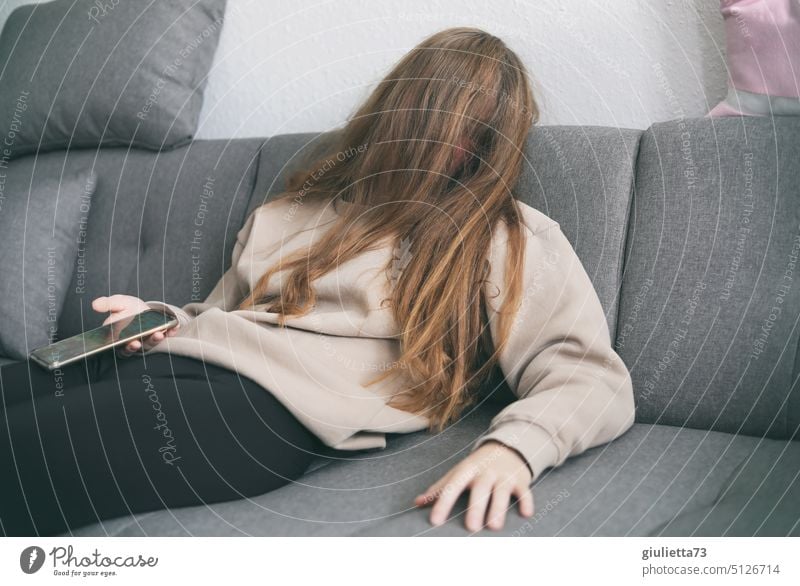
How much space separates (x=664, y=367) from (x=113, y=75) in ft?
3.01

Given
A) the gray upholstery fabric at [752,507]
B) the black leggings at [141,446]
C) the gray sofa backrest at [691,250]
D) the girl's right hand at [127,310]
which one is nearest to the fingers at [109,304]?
the girl's right hand at [127,310]

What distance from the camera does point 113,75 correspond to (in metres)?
1.07

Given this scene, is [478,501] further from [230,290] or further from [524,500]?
[230,290]

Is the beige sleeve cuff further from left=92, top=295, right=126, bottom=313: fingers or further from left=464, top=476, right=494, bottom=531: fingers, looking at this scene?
left=92, top=295, right=126, bottom=313: fingers

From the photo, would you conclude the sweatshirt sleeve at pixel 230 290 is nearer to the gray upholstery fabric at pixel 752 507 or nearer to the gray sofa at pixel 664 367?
the gray sofa at pixel 664 367

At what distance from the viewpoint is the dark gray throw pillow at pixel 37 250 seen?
96cm

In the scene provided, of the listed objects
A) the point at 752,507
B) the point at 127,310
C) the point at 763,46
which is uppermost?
the point at 763,46

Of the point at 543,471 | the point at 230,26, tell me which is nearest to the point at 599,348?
the point at 543,471

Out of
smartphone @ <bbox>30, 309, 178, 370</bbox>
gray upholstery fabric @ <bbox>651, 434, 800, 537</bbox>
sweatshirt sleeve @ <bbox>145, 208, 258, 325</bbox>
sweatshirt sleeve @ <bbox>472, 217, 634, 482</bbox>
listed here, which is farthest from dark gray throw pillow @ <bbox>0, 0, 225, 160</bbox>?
gray upholstery fabric @ <bbox>651, 434, 800, 537</bbox>

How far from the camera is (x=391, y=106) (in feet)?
2.69

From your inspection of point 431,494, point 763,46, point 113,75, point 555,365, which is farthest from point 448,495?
point 113,75

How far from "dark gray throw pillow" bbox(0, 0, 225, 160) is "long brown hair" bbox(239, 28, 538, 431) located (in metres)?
0.38
